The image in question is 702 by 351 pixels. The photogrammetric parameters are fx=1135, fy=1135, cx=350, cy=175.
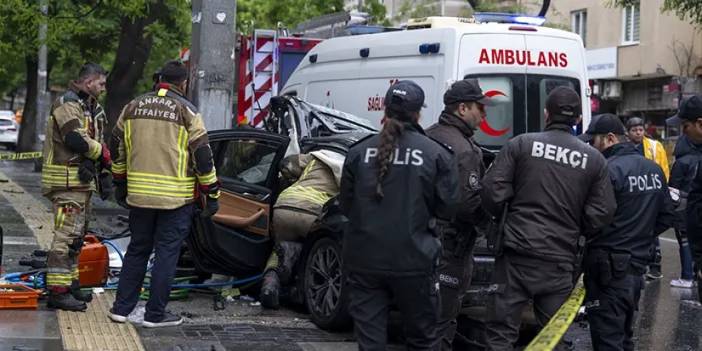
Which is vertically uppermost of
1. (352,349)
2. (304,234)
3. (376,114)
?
(376,114)

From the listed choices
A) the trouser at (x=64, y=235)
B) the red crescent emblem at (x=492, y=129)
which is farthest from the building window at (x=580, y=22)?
the trouser at (x=64, y=235)

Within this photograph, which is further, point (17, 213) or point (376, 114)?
point (17, 213)

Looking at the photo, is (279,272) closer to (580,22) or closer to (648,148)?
(648,148)

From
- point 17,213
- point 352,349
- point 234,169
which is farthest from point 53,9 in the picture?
point 352,349

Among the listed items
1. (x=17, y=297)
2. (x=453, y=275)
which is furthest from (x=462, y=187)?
(x=17, y=297)

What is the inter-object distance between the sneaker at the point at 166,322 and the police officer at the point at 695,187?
3.51 metres

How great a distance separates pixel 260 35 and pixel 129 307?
834 cm

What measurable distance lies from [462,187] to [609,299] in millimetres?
1139

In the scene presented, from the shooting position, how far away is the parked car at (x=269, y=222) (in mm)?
8133

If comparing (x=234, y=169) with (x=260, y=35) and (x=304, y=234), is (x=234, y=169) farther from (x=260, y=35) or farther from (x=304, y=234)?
(x=260, y=35)

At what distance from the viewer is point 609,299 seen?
6758 mm

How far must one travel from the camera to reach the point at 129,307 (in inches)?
312

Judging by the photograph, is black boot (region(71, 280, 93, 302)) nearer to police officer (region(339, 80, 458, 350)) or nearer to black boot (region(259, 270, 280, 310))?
black boot (region(259, 270, 280, 310))

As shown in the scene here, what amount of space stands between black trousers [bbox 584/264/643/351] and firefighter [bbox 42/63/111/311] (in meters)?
3.65
